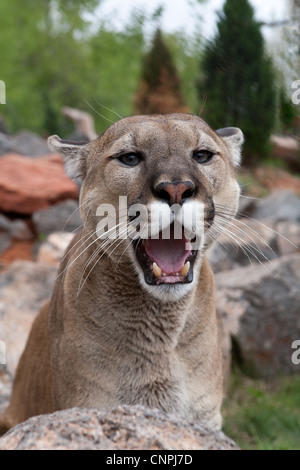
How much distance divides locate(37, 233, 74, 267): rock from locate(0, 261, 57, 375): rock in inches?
70.7

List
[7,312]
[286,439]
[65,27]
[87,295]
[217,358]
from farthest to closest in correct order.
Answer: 1. [65,27]
2. [7,312]
3. [286,439]
4. [217,358]
5. [87,295]

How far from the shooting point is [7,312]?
20.9 feet

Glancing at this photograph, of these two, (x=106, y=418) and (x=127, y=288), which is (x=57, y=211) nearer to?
(x=127, y=288)

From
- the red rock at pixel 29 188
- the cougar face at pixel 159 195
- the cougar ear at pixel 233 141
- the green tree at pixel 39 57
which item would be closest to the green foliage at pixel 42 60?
the green tree at pixel 39 57

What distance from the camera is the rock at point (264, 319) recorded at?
22.0ft

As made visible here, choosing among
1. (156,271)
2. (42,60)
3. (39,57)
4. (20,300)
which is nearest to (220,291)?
(20,300)

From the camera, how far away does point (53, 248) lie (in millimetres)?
9289

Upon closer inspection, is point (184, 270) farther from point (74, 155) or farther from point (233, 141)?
point (233, 141)

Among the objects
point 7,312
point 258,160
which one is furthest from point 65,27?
point 7,312

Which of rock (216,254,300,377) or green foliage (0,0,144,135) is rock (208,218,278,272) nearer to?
rock (216,254,300,377)

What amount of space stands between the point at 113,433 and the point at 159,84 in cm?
1251

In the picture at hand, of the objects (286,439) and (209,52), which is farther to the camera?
(209,52)

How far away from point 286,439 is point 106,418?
3.47 meters

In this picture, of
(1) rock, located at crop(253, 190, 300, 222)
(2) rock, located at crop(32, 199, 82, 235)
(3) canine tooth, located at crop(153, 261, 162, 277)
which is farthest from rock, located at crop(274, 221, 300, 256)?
(3) canine tooth, located at crop(153, 261, 162, 277)
